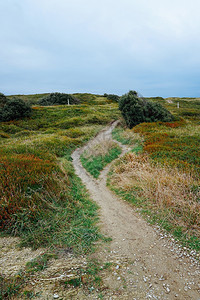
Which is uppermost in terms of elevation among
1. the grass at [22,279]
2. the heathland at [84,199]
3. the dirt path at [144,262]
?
the heathland at [84,199]

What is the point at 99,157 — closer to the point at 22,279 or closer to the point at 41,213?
the point at 41,213

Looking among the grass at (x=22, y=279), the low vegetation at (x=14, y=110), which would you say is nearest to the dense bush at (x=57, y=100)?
the low vegetation at (x=14, y=110)

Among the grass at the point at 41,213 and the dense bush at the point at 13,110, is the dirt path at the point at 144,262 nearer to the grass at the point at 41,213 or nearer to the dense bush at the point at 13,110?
the grass at the point at 41,213

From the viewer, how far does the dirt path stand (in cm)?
332

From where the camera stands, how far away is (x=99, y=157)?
1217 cm

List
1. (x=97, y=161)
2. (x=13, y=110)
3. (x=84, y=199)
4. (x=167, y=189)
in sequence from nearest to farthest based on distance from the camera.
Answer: (x=167, y=189) → (x=84, y=199) → (x=97, y=161) → (x=13, y=110)

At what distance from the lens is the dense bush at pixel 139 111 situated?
22594 mm

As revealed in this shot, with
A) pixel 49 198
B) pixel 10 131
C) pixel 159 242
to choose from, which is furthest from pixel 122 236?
pixel 10 131

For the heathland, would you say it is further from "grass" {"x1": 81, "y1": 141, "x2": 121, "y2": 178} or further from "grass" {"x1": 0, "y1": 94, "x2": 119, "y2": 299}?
"grass" {"x1": 81, "y1": 141, "x2": 121, "y2": 178}

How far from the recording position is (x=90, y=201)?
6953mm

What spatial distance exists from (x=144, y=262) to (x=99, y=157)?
8.50 meters

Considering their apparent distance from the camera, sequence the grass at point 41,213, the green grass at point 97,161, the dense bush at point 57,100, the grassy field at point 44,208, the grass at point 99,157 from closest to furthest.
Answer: the grass at point 41,213 → the grassy field at point 44,208 → the green grass at point 97,161 → the grass at point 99,157 → the dense bush at point 57,100

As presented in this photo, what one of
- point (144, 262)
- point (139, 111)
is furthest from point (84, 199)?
point (139, 111)

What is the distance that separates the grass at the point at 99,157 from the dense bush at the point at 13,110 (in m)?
19.7
